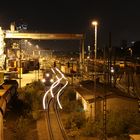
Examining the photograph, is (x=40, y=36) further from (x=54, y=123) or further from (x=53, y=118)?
(x=54, y=123)

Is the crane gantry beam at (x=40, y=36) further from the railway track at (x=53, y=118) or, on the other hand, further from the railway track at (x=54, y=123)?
the railway track at (x=54, y=123)

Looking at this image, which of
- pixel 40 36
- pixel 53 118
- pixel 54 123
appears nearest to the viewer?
pixel 54 123

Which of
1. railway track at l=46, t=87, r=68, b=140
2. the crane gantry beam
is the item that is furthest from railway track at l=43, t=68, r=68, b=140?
the crane gantry beam

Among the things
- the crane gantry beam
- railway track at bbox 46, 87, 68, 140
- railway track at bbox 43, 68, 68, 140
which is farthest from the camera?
the crane gantry beam

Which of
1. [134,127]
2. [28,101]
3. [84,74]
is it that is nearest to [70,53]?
[84,74]

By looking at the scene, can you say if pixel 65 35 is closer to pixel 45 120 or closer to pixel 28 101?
pixel 28 101

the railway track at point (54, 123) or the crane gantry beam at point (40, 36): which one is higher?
the crane gantry beam at point (40, 36)

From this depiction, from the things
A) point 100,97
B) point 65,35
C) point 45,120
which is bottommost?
point 45,120

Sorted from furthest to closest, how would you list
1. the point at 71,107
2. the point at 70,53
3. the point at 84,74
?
the point at 70,53, the point at 84,74, the point at 71,107

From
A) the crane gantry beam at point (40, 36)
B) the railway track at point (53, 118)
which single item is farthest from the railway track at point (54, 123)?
the crane gantry beam at point (40, 36)

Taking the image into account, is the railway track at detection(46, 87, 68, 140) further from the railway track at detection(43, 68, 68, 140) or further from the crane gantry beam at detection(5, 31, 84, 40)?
the crane gantry beam at detection(5, 31, 84, 40)

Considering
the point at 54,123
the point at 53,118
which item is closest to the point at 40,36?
the point at 53,118

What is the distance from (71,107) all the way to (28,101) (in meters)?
5.39

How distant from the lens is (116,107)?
94.5ft
